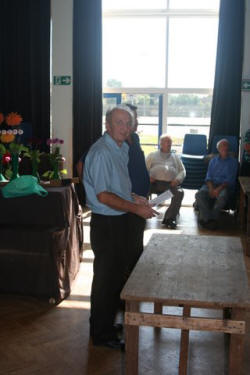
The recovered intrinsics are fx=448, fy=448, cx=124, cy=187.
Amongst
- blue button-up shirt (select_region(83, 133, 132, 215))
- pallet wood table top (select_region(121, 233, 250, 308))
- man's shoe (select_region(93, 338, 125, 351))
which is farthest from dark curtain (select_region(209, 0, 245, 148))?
man's shoe (select_region(93, 338, 125, 351))

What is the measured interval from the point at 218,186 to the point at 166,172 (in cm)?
71

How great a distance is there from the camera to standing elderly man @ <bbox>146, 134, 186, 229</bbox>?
18.9 feet

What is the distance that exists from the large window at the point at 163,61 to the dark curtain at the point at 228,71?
1.63 ft

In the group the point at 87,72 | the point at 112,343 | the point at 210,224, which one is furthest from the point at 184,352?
the point at 87,72

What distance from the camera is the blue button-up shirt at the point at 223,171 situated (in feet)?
19.2

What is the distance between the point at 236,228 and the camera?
5.75 m

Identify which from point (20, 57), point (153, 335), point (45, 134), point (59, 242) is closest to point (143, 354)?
point (153, 335)

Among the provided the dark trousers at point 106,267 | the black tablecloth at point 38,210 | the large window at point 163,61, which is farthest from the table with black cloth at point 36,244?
the large window at point 163,61

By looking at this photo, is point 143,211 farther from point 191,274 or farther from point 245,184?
point 245,184

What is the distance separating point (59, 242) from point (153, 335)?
2.99 ft

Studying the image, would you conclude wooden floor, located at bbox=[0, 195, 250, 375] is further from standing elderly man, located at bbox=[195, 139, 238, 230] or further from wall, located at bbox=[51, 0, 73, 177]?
wall, located at bbox=[51, 0, 73, 177]

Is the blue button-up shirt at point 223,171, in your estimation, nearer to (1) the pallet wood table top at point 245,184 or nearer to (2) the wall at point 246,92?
(1) the pallet wood table top at point 245,184

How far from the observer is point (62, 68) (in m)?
7.49

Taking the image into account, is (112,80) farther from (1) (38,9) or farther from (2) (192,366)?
(2) (192,366)
